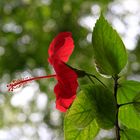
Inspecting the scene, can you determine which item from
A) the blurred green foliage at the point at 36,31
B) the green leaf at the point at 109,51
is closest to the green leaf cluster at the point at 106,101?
the green leaf at the point at 109,51

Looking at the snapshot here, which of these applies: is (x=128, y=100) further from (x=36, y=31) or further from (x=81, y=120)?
(x=36, y=31)

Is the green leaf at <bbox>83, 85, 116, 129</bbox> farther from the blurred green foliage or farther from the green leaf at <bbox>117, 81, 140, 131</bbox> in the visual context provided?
the blurred green foliage

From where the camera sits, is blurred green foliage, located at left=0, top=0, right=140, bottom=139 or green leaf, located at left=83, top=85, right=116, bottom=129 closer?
green leaf, located at left=83, top=85, right=116, bottom=129

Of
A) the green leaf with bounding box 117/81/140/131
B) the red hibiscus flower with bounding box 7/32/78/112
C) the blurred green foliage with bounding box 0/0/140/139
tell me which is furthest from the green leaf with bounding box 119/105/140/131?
the blurred green foliage with bounding box 0/0/140/139

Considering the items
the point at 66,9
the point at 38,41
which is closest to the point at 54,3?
the point at 66,9

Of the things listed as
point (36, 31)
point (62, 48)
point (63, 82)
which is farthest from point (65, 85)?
point (36, 31)

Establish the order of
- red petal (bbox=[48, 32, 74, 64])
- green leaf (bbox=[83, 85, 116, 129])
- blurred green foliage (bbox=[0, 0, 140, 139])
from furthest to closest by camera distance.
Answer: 1. blurred green foliage (bbox=[0, 0, 140, 139])
2. red petal (bbox=[48, 32, 74, 64])
3. green leaf (bbox=[83, 85, 116, 129])
